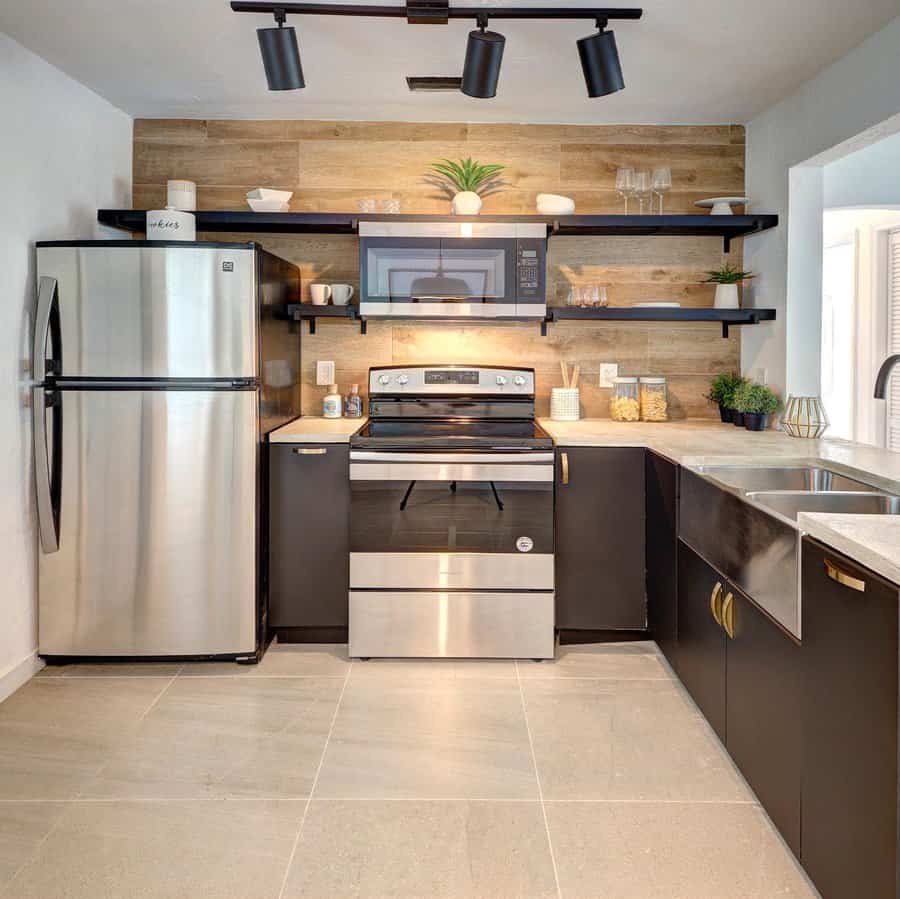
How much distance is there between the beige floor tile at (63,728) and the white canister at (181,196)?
192 cm

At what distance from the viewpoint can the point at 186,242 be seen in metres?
3.06

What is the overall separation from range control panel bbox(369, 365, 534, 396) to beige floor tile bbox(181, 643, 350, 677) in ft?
3.68

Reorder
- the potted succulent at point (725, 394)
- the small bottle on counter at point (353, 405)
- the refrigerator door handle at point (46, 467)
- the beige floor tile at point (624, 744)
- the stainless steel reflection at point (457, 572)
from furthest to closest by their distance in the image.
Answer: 1. the small bottle on counter at point (353, 405)
2. the potted succulent at point (725, 394)
3. the stainless steel reflection at point (457, 572)
4. the refrigerator door handle at point (46, 467)
5. the beige floor tile at point (624, 744)

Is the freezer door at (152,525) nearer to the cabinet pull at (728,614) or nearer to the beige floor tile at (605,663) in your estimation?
the beige floor tile at (605,663)

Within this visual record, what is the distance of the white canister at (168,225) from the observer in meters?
3.37

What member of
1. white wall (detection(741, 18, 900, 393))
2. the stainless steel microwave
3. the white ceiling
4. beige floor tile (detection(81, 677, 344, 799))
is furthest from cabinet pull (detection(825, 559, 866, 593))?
the stainless steel microwave

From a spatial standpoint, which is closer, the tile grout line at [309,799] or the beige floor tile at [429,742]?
the tile grout line at [309,799]

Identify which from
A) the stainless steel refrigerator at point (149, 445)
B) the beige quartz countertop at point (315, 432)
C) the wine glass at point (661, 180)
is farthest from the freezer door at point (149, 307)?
the wine glass at point (661, 180)

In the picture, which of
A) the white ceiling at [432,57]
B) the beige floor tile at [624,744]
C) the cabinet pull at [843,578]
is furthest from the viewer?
the white ceiling at [432,57]

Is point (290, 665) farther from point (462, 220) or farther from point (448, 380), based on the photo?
point (462, 220)

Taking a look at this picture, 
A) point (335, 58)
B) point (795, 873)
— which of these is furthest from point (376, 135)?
point (795, 873)

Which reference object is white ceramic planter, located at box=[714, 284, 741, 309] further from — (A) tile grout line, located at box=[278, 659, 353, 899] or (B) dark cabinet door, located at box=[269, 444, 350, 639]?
(A) tile grout line, located at box=[278, 659, 353, 899]

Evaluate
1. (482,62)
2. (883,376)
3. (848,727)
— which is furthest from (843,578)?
(482,62)

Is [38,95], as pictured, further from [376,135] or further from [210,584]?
[210,584]
